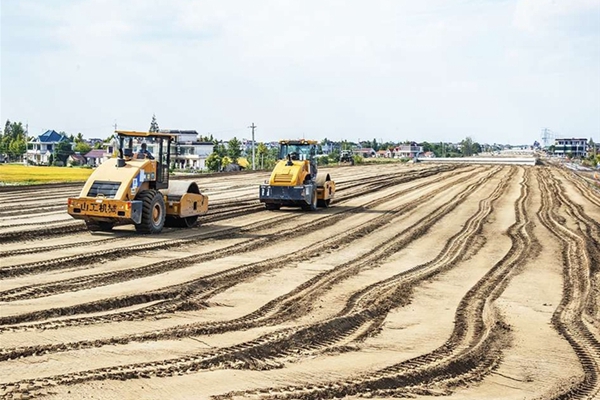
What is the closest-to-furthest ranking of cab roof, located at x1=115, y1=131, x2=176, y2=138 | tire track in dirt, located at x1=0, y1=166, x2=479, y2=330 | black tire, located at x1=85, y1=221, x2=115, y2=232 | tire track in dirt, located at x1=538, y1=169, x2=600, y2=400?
1. tire track in dirt, located at x1=538, y1=169, x2=600, y2=400
2. tire track in dirt, located at x1=0, y1=166, x2=479, y2=330
3. black tire, located at x1=85, y1=221, x2=115, y2=232
4. cab roof, located at x1=115, y1=131, x2=176, y2=138

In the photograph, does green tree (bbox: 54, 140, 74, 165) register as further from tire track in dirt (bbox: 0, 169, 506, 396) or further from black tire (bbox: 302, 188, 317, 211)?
tire track in dirt (bbox: 0, 169, 506, 396)

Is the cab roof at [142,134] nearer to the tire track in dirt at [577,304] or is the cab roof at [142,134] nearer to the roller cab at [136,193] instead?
the roller cab at [136,193]

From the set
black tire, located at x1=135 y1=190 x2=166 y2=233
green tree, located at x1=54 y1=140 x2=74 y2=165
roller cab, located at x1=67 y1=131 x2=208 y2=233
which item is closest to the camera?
roller cab, located at x1=67 y1=131 x2=208 y2=233

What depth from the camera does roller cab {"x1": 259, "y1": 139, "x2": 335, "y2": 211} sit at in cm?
2344

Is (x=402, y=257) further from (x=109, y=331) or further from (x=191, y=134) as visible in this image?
(x=191, y=134)

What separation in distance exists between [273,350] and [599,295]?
21.4 feet

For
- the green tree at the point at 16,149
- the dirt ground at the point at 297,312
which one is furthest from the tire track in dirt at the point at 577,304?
the green tree at the point at 16,149

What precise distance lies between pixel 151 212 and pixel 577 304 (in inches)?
388

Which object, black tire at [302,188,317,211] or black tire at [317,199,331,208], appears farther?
black tire at [317,199,331,208]

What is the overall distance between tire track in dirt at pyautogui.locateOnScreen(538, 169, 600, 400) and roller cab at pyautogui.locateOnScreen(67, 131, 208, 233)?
365 inches

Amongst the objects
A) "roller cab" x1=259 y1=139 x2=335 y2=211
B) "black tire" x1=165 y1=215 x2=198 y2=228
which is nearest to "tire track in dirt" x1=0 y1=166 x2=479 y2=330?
"black tire" x1=165 y1=215 x2=198 y2=228

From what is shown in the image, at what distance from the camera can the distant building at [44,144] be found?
124438 mm

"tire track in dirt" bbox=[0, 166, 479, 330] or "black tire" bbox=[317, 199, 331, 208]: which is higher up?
"black tire" bbox=[317, 199, 331, 208]

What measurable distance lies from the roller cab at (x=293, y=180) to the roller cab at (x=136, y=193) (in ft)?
15.7
